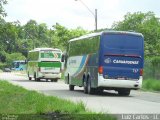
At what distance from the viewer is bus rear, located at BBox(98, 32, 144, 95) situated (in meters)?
29.6

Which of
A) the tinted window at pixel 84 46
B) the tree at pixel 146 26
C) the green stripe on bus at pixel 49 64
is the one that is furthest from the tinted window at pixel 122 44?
the tree at pixel 146 26

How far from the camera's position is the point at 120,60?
29828 mm

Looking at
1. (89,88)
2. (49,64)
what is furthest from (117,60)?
(49,64)

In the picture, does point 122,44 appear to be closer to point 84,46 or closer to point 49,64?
point 84,46

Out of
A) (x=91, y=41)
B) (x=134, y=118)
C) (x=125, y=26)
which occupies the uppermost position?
(x=125, y=26)

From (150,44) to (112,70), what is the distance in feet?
124

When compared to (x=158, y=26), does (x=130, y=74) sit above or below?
below

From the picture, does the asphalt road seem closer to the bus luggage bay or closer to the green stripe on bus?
the bus luggage bay

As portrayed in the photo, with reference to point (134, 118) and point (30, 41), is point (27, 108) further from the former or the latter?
point (30, 41)

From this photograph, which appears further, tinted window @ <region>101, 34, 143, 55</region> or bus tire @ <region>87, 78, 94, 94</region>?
bus tire @ <region>87, 78, 94, 94</region>

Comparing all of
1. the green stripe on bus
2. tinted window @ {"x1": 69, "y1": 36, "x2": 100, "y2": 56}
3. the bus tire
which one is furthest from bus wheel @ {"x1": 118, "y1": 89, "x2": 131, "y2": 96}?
the green stripe on bus

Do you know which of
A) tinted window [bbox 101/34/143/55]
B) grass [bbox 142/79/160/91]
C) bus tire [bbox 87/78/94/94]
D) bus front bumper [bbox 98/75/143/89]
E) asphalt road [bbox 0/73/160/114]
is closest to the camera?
asphalt road [bbox 0/73/160/114]

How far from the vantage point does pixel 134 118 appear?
628 inches

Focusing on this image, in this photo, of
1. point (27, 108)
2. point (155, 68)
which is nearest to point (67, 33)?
point (155, 68)
